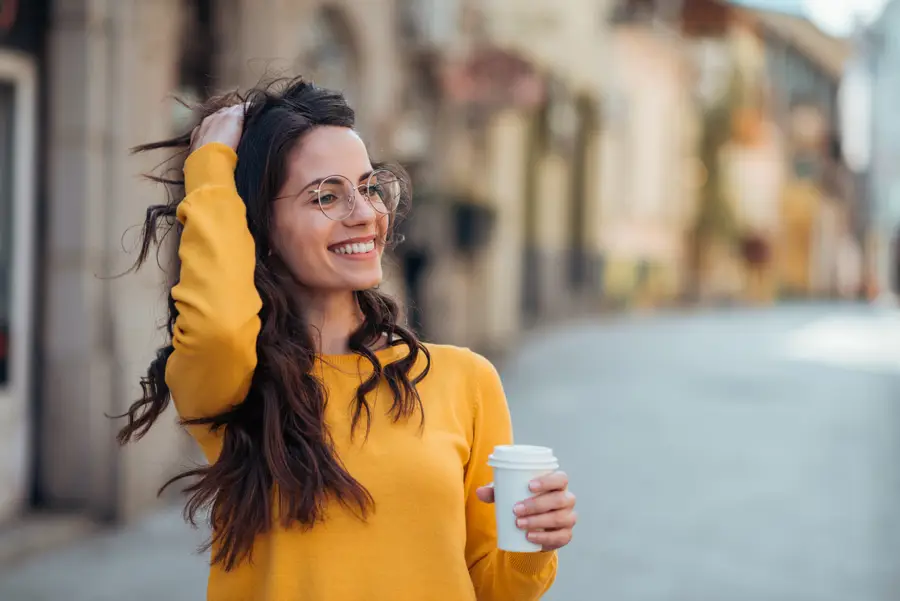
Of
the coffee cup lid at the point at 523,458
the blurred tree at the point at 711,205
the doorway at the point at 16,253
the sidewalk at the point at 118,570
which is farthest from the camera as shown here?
the blurred tree at the point at 711,205

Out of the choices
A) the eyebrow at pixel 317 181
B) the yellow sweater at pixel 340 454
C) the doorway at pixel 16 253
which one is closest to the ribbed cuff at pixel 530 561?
the yellow sweater at pixel 340 454

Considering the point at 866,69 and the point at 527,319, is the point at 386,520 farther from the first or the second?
the point at 866,69

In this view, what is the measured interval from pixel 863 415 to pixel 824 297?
4288 cm

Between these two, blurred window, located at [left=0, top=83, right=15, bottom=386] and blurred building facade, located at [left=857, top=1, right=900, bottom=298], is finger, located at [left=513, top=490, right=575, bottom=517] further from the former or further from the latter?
blurred building facade, located at [left=857, top=1, right=900, bottom=298]

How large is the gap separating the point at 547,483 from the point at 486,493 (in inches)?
6.2

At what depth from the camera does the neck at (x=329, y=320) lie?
216 cm

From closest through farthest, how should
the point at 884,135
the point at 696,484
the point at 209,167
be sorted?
A: 1. the point at 209,167
2. the point at 696,484
3. the point at 884,135

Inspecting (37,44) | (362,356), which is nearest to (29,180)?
(37,44)

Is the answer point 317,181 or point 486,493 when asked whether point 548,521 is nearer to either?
point 486,493

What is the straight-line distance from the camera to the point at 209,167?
200 centimetres

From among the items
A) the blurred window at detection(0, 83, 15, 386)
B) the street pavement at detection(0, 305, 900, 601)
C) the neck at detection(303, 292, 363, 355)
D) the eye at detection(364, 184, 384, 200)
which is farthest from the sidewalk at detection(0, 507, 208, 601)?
the eye at detection(364, 184, 384, 200)

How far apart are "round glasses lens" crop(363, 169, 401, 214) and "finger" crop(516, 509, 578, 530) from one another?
61 cm

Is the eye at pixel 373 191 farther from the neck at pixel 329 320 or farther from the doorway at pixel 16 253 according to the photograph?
the doorway at pixel 16 253

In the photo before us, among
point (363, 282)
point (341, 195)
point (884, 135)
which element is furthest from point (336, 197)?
point (884, 135)
